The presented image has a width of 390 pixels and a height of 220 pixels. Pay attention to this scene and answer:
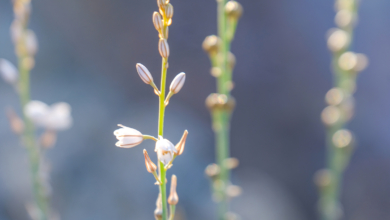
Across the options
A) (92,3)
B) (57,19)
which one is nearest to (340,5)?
(92,3)

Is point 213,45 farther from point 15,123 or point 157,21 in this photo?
point 15,123

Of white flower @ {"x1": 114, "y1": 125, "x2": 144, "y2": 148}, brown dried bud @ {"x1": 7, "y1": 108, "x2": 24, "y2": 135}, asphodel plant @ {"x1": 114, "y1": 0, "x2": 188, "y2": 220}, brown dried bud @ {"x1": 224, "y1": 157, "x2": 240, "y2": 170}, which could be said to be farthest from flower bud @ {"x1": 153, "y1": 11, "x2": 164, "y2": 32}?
brown dried bud @ {"x1": 7, "y1": 108, "x2": 24, "y2": 135}

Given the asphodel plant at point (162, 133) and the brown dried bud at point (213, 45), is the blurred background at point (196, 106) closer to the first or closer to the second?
the brown dried bud at point (213, 45)

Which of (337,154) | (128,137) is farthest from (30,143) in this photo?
(337,154)

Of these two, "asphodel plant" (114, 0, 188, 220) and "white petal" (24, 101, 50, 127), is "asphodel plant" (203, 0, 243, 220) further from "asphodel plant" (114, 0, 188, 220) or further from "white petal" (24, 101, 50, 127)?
"white petal" (24, 101, 50, 127)

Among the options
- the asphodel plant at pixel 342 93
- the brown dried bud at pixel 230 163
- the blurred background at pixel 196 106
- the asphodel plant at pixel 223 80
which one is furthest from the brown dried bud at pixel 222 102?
the blurred background at pixel 196 106

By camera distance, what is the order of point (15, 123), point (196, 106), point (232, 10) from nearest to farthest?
1. point (232, 10)
2. point (15, 123)
3. point (196, 106)
